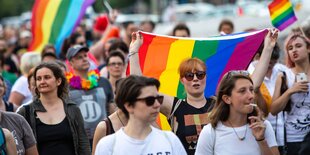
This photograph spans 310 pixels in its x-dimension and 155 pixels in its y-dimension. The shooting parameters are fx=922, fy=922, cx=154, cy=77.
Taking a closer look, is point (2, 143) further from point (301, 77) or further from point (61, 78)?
point (301, 77)

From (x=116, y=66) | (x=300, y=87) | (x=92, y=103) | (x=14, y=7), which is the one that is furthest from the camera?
(x=14, y=7)

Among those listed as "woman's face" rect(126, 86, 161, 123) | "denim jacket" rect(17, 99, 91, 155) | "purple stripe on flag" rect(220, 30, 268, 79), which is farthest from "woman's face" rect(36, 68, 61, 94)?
"woman's face" rect(126, 86, 161, 123)

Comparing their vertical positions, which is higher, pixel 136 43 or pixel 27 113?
pixel 136 43

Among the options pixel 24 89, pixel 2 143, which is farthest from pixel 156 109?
pixel 24 89

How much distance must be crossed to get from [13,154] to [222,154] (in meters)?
1.60

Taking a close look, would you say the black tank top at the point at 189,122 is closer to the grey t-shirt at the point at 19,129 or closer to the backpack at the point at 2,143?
the grey t-shirt at the point at 19,129

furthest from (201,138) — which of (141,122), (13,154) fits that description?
(13,154)

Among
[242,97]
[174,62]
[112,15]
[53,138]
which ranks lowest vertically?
[53,138]

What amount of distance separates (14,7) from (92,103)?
2928 inches

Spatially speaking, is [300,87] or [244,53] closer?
[300,87]

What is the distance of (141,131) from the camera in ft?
20.4

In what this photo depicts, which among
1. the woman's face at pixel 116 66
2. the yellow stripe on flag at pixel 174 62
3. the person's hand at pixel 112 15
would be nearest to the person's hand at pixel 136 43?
the yellow stripe on flag at pixel 174 62

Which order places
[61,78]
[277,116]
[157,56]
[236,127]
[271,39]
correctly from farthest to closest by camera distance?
[277,116], [157,56], [61,78], [271,39], [236,127]

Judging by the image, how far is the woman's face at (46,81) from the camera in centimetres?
874
